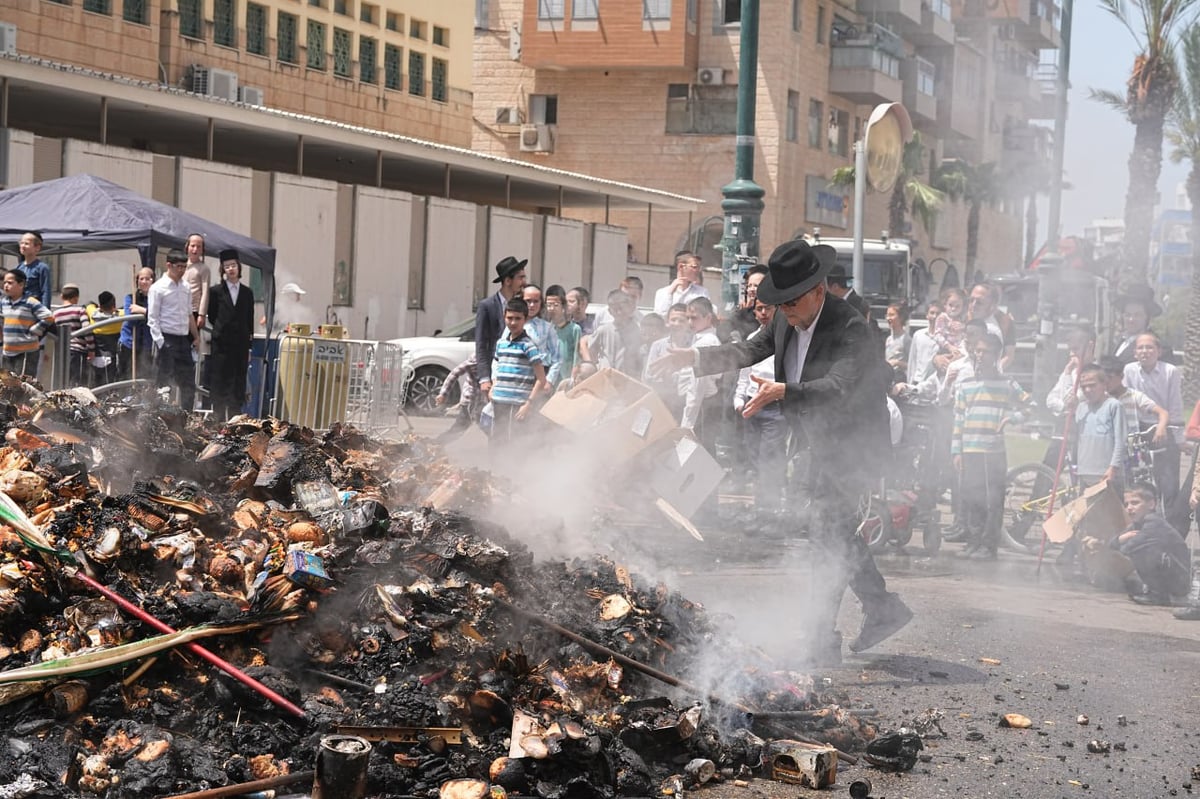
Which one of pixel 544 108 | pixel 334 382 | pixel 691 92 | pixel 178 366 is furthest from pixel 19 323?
pixel 544 108

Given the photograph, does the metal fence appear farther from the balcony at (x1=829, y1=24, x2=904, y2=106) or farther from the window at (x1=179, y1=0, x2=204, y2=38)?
the balcony at (x1=829, y1=24, x2=904, y2=106)

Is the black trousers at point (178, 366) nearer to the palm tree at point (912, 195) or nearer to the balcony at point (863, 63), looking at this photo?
the palm tree at point (912, 195)

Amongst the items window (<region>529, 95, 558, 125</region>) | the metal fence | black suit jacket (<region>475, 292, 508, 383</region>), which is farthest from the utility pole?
window (<region>529, 95, 558, 125</region>)

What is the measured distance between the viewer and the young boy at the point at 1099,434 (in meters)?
10.6

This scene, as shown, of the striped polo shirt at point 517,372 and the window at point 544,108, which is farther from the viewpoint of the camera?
the window at point 544,108

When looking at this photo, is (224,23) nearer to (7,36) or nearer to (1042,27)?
(7,36)

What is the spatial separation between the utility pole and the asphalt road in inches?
118

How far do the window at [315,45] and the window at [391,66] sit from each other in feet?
10.9

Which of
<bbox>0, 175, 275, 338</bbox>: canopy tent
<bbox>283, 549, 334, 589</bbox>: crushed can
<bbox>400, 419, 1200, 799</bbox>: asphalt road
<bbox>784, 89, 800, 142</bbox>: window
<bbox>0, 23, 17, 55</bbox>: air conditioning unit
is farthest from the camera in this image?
<bbox>784, 89, 800, 142</bbox>: window

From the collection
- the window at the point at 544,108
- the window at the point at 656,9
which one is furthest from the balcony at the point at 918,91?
the window at the point at 544,108

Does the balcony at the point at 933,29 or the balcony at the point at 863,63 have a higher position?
the balcony at the point at 933,29

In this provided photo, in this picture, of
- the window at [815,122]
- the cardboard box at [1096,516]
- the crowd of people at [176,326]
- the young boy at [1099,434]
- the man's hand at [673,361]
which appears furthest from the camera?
the window at [815,122]

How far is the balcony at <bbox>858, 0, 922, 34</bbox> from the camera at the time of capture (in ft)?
175

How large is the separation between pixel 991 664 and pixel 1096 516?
337cm
